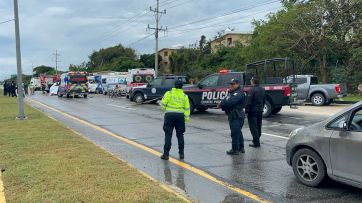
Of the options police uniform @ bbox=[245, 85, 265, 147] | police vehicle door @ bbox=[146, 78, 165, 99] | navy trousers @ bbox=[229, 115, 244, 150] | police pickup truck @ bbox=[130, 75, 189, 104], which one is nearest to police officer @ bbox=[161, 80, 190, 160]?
navy trousers @ bbox=[229, 115, 244, 150]

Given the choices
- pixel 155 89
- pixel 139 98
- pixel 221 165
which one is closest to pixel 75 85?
pixel 139 98

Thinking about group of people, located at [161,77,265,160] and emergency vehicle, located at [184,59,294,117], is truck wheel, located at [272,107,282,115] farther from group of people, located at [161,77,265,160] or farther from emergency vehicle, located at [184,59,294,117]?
group of people, located at [161,77,265,160]

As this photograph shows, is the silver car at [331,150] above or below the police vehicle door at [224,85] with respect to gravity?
below

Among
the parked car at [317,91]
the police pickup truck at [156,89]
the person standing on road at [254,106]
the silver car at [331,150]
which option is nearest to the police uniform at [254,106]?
the person standing on road at [254,106]

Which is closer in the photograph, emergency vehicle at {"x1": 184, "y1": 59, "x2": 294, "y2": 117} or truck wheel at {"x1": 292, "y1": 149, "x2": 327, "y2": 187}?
truck wheel at {"x1": 292, "y1": 149, "x2": 327, "y2": 187}

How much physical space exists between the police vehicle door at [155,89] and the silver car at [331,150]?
19.5 metres

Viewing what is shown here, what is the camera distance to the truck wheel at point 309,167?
6.01m

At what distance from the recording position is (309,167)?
6.20 m

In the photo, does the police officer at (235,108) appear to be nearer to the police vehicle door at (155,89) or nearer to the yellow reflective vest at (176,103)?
the yellow reflective vest at (176,103)

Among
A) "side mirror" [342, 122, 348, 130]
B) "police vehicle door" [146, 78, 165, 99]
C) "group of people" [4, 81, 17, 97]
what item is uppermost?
"side mirror" [342, 122, 348, 130]

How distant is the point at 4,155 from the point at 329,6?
27.9 m

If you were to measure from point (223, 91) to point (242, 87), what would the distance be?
144 cm

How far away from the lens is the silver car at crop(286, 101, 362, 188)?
5.48 m

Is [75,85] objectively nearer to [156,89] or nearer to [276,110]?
[156,89]
